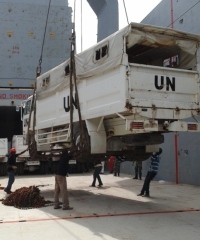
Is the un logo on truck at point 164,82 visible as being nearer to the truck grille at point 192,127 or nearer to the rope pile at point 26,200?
the truck grille at point 192,127

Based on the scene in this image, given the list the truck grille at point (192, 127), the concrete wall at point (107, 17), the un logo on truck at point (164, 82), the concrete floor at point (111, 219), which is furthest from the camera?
the concrete wall at point (107, 17)

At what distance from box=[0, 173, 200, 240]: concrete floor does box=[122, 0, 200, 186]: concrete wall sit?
2.58 meters

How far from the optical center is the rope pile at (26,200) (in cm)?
906

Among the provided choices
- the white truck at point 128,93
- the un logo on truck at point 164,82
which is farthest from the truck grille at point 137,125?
the un logo on truck at point 164,82

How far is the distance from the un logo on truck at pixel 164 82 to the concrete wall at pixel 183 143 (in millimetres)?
5823

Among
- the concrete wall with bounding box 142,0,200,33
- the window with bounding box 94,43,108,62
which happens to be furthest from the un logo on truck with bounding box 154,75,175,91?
the concrete wall with bounding box 142,0,200,33

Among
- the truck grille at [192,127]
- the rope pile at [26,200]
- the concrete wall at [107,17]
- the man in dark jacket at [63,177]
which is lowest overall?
the rope pile at [26,200]

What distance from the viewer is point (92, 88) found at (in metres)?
8.02

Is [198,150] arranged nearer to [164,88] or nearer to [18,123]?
[164,88]

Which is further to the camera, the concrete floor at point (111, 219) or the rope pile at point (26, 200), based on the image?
the rope pile at point (26, 200)

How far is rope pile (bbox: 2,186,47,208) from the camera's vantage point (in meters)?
9.06

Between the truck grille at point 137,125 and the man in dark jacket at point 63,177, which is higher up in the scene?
the truck grille at point 137,125

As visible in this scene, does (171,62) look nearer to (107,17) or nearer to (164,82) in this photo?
(164,82)

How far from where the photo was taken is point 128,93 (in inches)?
279
